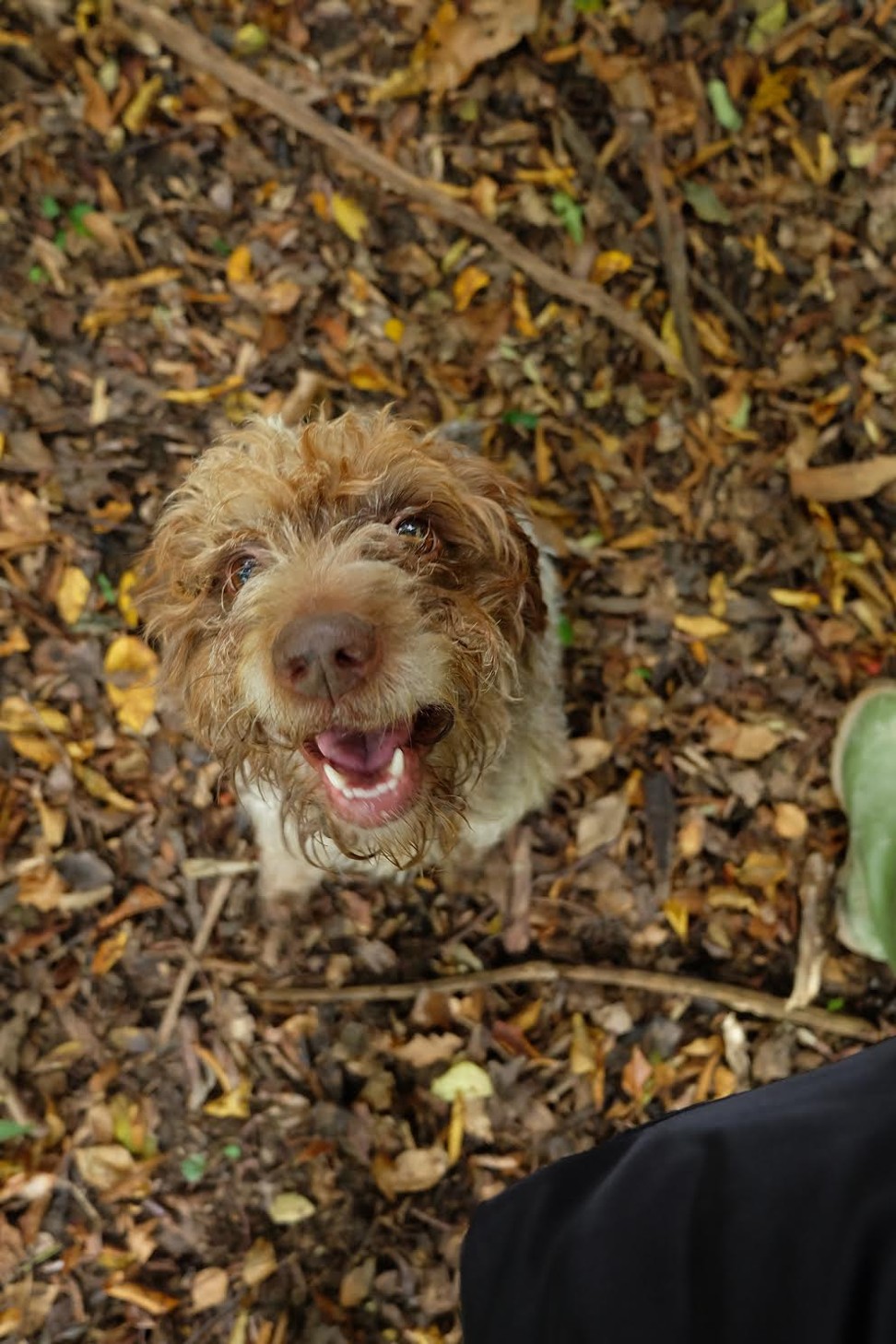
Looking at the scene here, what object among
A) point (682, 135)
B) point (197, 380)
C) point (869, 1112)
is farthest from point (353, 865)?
point (682, 135)

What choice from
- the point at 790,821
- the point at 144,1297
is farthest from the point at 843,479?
the point at 144,1297

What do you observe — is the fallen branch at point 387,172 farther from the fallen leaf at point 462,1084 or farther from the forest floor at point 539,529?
the fallen leaf at point 462,1084

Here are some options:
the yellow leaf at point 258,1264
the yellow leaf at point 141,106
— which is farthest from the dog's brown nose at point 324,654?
the yellow leaf at point 141,106

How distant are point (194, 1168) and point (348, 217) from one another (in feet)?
12.2

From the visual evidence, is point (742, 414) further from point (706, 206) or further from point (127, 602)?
point (127, 602)

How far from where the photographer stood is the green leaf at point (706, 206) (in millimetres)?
4062

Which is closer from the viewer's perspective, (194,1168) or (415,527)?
(415,527)

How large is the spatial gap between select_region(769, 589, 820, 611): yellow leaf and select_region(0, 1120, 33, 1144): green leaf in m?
3.38

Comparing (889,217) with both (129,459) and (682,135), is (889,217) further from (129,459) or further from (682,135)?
(129,459)

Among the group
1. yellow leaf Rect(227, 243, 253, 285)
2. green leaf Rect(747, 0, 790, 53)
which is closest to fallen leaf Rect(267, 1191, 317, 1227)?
yellow leaf Rect(227, 243, 253, 285)

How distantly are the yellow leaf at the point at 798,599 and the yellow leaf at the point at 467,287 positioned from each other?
68.6 inches

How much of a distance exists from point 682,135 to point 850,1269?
411 centimetres

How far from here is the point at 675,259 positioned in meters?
4.02

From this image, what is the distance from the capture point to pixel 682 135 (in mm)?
4090
